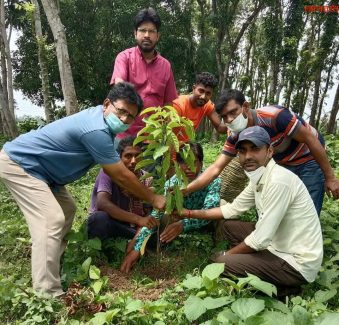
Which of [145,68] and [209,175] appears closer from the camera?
[209,175]

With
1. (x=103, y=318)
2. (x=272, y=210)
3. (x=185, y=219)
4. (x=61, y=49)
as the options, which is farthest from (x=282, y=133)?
(x=61, y=49)

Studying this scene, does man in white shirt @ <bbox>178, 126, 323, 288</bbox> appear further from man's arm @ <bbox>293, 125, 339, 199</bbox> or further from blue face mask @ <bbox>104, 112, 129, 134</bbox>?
blue face mask @ <bbox>104, 112, 129, 134</bbox>

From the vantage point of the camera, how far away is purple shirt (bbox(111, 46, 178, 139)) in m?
3.88

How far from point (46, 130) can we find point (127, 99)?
726mm

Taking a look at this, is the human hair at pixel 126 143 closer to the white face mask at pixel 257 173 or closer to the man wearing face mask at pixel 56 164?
the man wearing face mask at pixel 56 164

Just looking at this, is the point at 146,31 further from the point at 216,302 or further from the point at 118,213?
the point at 216,302

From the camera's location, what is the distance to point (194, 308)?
2412mm

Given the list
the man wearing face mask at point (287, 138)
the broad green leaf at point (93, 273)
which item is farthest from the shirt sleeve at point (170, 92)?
the broad green leaf at point (93, 273)

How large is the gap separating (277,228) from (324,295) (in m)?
0.58

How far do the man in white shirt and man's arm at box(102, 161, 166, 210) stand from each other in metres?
0.68

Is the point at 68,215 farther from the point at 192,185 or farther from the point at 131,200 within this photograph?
the point at 192,185

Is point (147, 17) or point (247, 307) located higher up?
point (147, 17)

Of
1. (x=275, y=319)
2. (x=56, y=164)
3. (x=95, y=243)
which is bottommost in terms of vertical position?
(x=95, y=243)

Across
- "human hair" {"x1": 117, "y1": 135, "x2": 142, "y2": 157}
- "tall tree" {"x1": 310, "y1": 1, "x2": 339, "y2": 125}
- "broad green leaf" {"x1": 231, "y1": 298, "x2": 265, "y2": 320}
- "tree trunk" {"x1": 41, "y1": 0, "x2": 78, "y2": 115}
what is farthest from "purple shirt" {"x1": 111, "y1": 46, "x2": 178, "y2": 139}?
"tall tree" {"x1": 310, "y1": 1, "x2": 339, "y2": 125}
